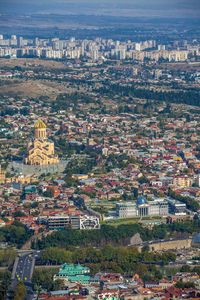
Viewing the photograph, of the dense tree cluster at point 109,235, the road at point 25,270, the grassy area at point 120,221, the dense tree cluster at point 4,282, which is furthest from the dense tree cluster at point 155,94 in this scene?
the dense tree cluster at point 4,282

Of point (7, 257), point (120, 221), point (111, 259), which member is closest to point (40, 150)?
point (120, 221)

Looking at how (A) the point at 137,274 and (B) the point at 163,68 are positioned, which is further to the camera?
(B) the point at 163,68

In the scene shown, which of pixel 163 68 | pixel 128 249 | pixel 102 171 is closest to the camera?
pixel 128 249

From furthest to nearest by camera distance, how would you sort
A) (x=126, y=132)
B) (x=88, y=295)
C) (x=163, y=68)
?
(x=163, y=68), (x=126, y=132), (x=88, y=295)

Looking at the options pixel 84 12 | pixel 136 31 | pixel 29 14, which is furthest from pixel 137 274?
pixel 84 12

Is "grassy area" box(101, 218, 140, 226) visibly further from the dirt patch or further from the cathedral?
the dirt patch

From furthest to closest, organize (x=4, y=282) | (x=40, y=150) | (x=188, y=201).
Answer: (x=40, y=150) → (x=188, y=201) → (x=4, y=282)

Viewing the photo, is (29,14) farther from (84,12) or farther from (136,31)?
(136,31)

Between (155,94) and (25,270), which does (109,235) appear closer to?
(25,270)
